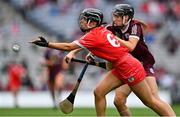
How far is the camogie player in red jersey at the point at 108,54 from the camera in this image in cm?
1159

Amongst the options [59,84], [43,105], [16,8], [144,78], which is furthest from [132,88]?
[16,8]

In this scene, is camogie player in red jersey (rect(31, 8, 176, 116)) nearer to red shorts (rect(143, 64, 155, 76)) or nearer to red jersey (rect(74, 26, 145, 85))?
red jersey (rect(74, 26, 145, 85))

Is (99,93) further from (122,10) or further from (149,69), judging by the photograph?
(122,10)

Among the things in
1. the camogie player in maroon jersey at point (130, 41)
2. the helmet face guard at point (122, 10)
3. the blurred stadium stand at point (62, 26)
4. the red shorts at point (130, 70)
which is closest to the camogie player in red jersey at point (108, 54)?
the red shorts at point (130, 70)

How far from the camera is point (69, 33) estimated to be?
28.3 meters

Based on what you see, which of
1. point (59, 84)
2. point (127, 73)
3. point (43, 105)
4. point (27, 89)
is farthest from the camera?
point (27, 89)

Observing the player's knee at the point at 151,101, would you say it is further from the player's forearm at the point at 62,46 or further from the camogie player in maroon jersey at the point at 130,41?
the player's forearm at the point at 62,46

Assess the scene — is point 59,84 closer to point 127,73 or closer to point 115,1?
point 115,1

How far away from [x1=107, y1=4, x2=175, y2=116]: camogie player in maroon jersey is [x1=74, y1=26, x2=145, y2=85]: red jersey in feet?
0.61

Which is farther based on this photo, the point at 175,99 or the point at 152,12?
the point at 152,12

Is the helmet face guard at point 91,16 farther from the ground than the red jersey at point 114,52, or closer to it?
farther from the ground

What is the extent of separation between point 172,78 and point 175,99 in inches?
116

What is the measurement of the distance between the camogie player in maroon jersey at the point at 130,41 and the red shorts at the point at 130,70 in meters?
0.22

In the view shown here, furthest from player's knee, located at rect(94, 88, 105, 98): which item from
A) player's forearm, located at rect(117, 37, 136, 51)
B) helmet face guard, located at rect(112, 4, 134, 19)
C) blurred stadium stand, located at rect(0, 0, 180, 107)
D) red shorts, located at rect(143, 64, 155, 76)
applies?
blurred stadium stand, located at rect(0, 0, 180, 107)
